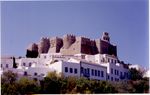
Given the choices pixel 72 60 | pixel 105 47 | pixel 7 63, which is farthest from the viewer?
pixel 105 47

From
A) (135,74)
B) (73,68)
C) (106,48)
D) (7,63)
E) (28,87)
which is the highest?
(106,48)

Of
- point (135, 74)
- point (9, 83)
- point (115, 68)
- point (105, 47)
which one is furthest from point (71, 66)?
point (105, 47)

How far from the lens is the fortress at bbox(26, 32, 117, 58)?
20.6 meters

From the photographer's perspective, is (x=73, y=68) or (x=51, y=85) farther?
(x=73, y=68)

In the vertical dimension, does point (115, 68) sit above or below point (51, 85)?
above

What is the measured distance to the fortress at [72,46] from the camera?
20641mm

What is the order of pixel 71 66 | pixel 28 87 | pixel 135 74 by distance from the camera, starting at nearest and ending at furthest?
pixel 28 87, pixel 71 66, pixel 135 74

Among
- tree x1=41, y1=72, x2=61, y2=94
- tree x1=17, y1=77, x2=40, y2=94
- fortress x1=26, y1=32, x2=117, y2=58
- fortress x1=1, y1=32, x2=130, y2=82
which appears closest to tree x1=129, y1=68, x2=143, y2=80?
fortress x1=1, y1=32, x2=130, y2=82

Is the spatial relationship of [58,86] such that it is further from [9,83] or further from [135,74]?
[135,74]

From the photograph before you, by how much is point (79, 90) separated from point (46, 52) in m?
10.5

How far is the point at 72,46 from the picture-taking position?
70.4 ft

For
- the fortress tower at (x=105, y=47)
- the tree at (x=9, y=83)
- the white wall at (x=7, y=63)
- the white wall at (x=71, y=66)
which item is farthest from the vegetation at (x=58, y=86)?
the fortress tower at (x=105, y=47)

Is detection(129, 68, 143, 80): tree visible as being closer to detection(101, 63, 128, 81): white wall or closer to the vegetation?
detection(101, 63, 128, 81): white wall

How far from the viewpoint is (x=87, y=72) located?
15.4 m
